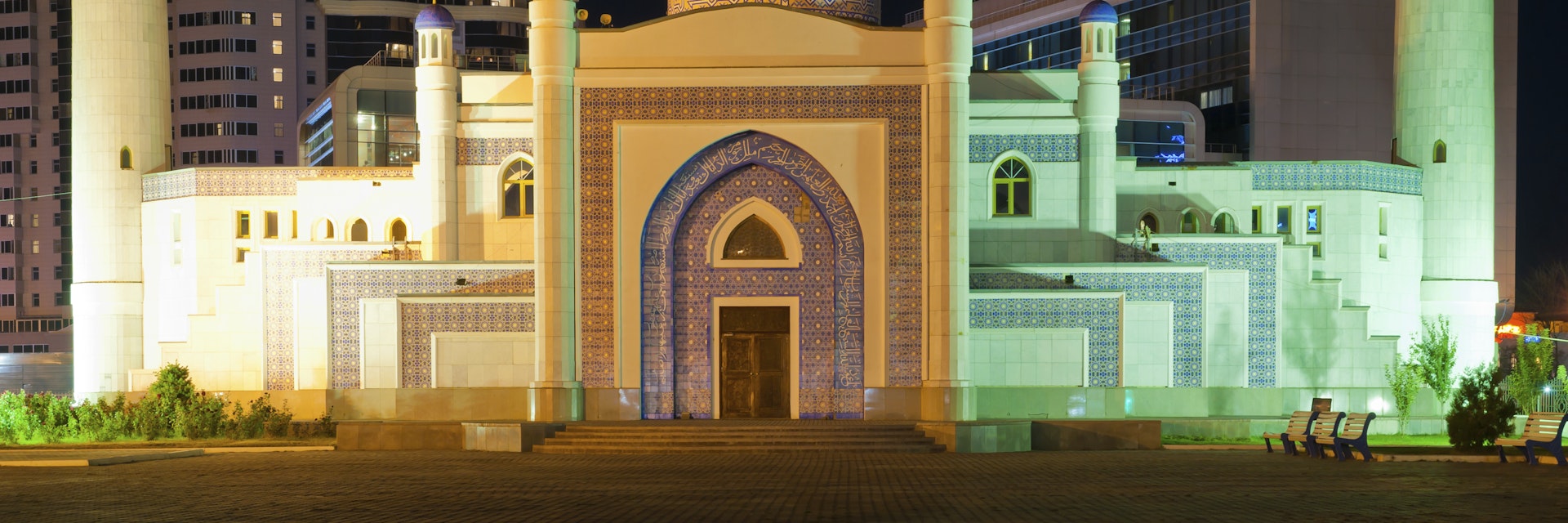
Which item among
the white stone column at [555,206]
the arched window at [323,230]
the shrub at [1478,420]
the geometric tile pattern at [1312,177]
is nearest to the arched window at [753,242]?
the white stone column at [555,206]

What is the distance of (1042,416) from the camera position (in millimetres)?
25219

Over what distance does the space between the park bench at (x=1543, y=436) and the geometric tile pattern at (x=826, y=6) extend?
11857 mm

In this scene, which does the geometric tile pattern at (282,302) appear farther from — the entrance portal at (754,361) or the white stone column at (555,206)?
the entrance portal at (754,361)

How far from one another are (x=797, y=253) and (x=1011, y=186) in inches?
170

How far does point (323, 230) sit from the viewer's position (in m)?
29.5

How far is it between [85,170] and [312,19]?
192 ft

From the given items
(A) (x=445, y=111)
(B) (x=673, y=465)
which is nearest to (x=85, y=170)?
(A) (x=445, y=111)

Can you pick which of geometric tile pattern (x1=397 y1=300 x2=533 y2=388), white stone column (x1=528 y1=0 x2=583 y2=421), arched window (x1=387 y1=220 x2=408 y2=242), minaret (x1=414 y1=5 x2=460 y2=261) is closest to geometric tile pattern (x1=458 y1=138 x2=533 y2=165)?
minaret (x1=414 y1=5 x2=460 y2=261)

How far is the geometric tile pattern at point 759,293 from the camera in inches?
984

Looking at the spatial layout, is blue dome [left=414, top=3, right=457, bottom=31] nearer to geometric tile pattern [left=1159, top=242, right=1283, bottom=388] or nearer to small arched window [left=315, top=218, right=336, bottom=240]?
small arched window [left=315, top=218, right=336, bottom=240]

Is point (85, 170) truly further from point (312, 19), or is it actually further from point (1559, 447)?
point (312, 19)

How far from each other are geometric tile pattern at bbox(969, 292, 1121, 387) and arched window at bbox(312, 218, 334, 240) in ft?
Result: 38.2

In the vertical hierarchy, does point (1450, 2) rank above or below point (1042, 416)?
above

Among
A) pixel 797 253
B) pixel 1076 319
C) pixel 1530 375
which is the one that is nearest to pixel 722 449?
pixel 797 253
